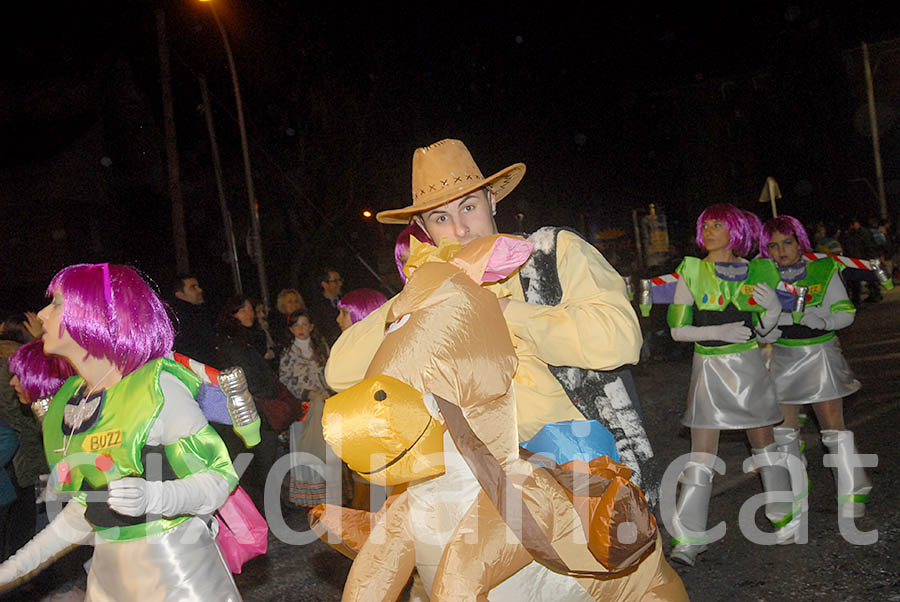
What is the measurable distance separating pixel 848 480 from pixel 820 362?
77 centimetres

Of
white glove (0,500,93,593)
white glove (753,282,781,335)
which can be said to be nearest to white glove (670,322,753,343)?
white glove (753,282,781,335)

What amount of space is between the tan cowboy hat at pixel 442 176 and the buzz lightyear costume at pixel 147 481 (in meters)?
0.98

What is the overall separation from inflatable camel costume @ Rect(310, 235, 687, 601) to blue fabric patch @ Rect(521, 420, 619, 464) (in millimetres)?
81

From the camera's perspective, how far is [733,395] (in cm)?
464

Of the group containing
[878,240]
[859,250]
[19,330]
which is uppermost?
[19,330]

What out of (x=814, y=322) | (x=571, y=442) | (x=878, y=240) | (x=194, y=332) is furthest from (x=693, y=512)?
(x=878, y=240)

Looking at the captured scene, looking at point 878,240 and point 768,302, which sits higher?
point 768,302

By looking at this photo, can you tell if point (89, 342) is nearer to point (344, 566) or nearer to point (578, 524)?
point (578, 524)

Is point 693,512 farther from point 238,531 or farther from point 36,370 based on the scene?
point 36,370

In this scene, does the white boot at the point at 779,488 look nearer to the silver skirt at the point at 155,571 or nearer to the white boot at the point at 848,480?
the white boot at the point at 848,480

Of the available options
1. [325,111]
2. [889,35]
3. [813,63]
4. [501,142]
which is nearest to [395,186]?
[325,111]

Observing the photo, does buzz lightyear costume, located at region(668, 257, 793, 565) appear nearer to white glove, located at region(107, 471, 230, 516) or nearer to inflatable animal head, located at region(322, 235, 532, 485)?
inflatable animal head, located at region(322, 235, 532, 485)

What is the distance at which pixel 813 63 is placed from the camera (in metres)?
31.5

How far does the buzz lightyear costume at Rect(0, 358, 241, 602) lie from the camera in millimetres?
2484
